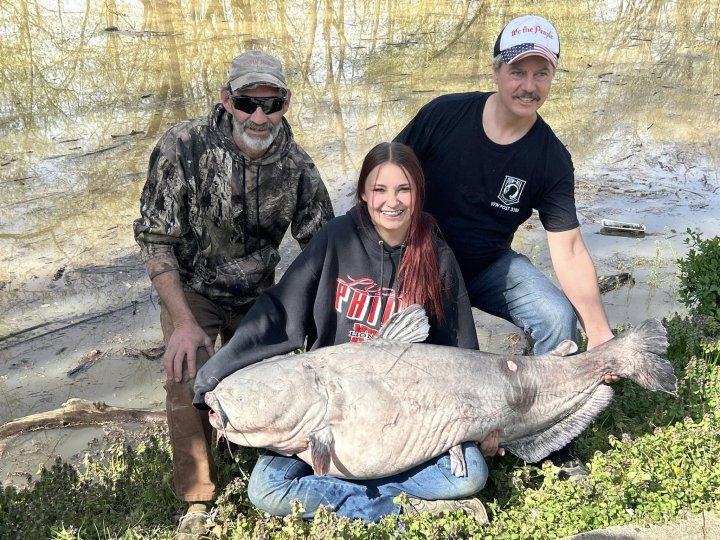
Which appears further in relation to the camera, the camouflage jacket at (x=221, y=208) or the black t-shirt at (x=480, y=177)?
the black t-shirt at (x=480, y=177)

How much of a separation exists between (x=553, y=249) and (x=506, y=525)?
67.4 inches

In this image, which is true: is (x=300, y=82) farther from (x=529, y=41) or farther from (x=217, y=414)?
(x=217, y=414)

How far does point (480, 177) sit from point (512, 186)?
0.20m

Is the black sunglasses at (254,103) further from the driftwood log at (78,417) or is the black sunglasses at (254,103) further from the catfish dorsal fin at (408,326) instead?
the driftwood log at (78,417)

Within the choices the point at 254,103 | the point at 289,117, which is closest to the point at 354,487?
the point at 254,103

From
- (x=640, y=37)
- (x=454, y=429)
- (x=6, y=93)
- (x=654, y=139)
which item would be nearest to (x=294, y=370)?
(x=454, y=429)

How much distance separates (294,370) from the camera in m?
3.31

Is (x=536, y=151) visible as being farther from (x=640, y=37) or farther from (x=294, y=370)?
(x=640, y=37)

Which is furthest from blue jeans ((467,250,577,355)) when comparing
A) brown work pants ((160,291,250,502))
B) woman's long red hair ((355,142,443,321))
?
brown work pants ((160,291,250,502))

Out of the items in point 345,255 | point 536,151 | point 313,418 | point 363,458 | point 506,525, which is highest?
point 536,151

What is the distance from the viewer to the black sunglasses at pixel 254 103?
4.02m

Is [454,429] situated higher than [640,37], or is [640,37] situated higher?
[640,37]

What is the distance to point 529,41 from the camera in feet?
13.0

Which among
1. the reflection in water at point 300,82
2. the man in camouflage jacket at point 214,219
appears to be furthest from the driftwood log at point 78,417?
the reflection in water at point 300,82
